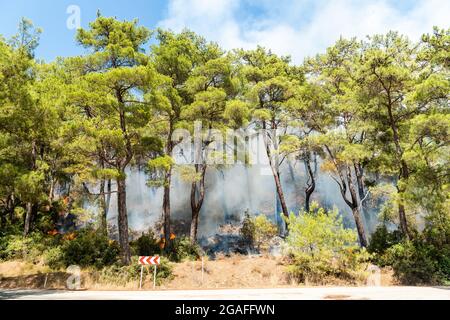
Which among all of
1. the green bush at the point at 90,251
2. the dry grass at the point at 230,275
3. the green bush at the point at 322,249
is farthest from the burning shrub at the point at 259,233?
the green bush at the point at 90,251

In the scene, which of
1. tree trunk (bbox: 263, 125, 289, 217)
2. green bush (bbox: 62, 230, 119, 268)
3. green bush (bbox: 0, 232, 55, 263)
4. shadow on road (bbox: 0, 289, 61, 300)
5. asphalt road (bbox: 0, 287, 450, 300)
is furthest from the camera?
tree trunk (bbox: 263, 125, 289, 217)

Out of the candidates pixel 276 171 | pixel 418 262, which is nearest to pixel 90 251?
pixel 276 171

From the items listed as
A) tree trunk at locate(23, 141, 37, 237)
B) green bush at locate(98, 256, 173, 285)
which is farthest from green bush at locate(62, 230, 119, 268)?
tree trunk at locate(23, 141, 37, 237)

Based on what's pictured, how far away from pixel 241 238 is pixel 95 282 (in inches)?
498

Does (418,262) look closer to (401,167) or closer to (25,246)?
(401,167)

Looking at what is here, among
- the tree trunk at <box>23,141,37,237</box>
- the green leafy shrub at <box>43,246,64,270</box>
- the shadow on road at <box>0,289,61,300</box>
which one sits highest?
the tree trunk at <box>23,141,37,237</box>

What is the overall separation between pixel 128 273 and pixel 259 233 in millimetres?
11685

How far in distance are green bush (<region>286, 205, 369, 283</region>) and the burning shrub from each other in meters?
8.01

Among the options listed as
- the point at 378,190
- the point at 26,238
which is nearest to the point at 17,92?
the point at 26,238

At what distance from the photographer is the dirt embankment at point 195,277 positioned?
1826 centimetres

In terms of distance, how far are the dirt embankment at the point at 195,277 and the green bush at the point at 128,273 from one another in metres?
0.23

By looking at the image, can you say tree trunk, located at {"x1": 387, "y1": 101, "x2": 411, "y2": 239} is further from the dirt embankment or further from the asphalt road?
the asphalt road

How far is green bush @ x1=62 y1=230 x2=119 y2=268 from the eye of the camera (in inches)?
808

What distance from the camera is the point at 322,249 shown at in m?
18.4
